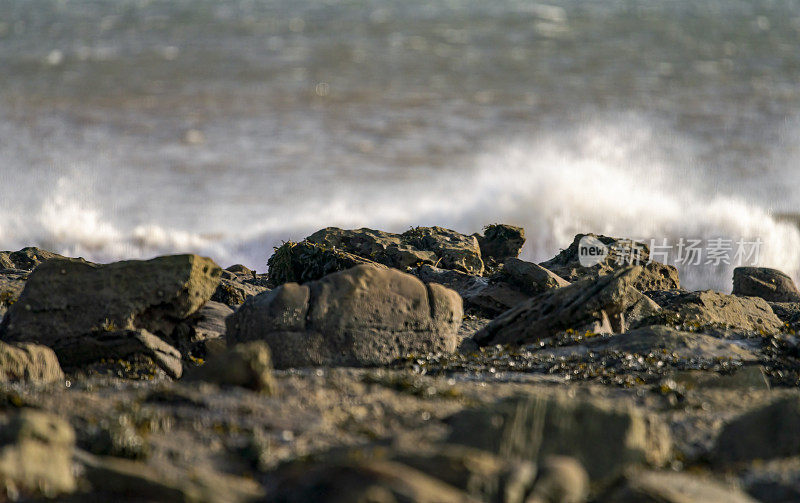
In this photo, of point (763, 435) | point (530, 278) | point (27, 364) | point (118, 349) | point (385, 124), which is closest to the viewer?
point (763, 435)

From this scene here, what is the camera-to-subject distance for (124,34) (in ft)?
204

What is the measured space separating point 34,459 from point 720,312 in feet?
39.5

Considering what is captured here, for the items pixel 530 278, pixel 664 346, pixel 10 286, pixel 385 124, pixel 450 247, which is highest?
pixel 385 124

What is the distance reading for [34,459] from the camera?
6109mm

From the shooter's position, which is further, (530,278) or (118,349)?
(530,278)

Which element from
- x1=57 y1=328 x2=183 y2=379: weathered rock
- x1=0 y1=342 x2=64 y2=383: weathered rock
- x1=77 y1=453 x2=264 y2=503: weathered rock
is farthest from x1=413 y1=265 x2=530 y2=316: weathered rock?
x1=77 y1=453 x2=264 y2=503: weathered rock

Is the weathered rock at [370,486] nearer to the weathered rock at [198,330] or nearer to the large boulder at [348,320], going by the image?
the large boulder at [348,320]

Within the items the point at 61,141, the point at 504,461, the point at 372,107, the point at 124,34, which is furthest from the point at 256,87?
the point at 504,461

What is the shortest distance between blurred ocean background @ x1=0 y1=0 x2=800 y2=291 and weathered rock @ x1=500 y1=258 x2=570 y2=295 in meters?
8.56

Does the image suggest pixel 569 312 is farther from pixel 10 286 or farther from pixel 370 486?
pixel 10 286

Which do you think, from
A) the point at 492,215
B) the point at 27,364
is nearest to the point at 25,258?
the point at 27,364

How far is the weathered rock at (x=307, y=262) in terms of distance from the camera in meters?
16.3

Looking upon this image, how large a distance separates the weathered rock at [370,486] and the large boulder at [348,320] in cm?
581

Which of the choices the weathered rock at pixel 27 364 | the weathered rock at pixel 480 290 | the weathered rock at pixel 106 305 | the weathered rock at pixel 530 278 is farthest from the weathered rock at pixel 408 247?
the weathered rock at pixel 27 364
